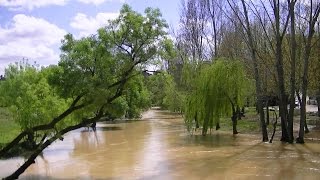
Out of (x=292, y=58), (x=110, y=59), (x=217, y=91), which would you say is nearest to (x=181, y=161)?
(x=110, y=59)

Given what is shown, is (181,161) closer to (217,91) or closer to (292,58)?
(292,58)

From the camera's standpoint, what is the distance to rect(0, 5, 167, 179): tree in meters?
16.8

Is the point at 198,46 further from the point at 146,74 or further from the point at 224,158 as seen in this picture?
the point at 146,74

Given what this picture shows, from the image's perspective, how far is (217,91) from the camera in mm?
31625

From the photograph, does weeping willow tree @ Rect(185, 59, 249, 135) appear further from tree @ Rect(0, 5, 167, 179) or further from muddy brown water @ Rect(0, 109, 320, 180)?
tree @ Rect(0, 5, 167, 179)

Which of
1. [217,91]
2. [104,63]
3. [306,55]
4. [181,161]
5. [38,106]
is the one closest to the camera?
[104,63]

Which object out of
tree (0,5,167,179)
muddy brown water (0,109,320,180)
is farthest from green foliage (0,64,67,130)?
muddy brown water (0,109,320,180)

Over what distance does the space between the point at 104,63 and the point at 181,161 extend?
24.6 feet

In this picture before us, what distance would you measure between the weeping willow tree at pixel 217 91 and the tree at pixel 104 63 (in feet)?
47.0

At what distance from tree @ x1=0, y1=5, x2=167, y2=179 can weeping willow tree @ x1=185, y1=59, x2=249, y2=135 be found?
14.3 metres

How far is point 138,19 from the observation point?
17328mm

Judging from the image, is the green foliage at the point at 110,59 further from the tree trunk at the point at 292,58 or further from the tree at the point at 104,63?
the tree trunk at the point at 292,58

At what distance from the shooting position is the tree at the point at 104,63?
16781mm

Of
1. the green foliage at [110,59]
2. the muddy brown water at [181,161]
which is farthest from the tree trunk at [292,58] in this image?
the green foliage at [110,59]
